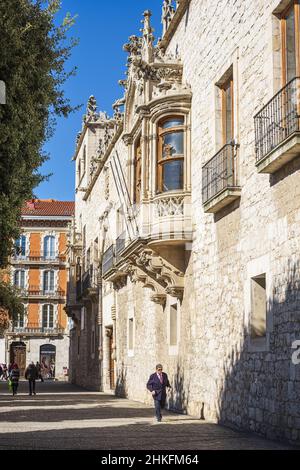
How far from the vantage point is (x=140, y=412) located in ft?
59.6

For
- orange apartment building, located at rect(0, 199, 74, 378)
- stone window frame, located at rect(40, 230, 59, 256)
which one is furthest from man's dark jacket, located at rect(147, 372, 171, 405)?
stone window frame, located at rect(40, 230, 59, 256)

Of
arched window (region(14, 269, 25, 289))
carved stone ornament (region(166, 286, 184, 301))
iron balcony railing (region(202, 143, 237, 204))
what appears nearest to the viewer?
iron balcony railing (region(202, 143, 237, 204))

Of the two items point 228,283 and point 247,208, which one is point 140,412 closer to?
point 228,283

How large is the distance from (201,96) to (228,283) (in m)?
4.54

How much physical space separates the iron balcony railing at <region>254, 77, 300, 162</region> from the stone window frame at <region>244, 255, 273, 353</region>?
171 centimetres

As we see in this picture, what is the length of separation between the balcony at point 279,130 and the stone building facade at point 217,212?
28 mm

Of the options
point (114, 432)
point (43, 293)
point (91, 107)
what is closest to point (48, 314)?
point (43, 293)

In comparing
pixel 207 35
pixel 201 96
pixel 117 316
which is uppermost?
pixel 207 35

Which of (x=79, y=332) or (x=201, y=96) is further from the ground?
(x=201, y=96)

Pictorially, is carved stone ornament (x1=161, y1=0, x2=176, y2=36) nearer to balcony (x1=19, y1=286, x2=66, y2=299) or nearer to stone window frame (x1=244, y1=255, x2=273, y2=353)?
stone window frame (x1=244, y1=255, x2=273, y2=353)

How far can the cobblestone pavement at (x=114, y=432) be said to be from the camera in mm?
11055

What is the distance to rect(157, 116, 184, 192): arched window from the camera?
17953 millimetres

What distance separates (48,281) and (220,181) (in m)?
52.0

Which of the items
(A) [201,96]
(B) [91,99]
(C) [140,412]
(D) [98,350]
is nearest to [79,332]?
(D) [98,350]
